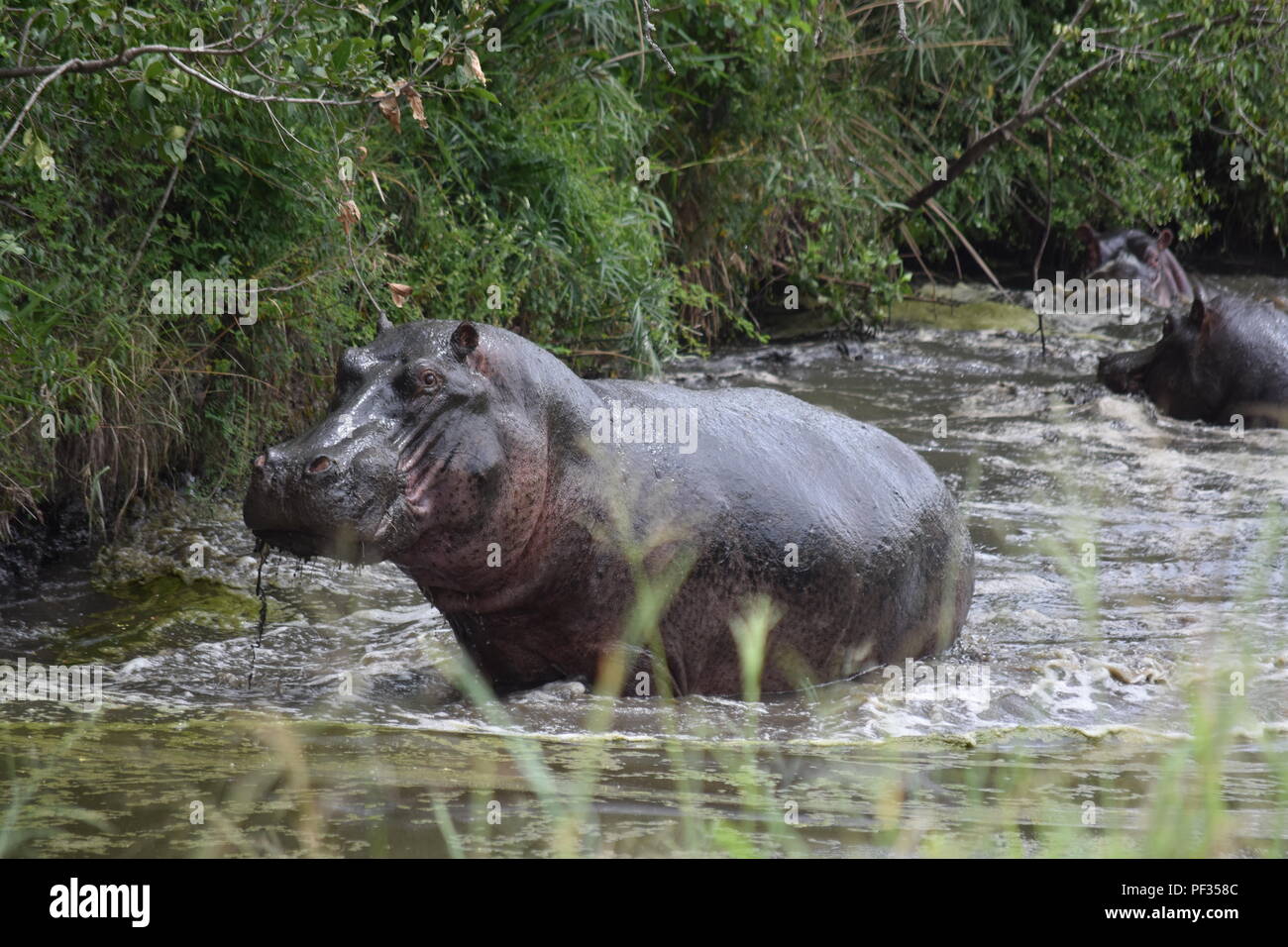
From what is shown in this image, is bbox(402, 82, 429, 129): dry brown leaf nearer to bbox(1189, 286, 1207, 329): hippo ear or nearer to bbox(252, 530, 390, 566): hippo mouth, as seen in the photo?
bbox(252, 530, 390, 566): hippo mouth

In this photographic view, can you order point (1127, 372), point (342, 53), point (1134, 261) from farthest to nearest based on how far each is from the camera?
point (1134, 261)
point (1127, 372)
point (342, 53)

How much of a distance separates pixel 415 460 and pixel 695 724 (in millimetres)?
1059

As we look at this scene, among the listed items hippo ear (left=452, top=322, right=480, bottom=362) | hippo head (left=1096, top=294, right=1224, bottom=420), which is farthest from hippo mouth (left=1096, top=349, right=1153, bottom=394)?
hippo ear (left=452, top=322, right=480, bottom=362)

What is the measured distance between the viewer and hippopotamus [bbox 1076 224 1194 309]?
1262 cm

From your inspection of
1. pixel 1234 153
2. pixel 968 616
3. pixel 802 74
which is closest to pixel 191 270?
pixel 968 616

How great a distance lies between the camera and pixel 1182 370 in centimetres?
969

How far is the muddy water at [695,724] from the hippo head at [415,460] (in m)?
0.47

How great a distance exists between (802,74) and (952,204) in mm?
3009

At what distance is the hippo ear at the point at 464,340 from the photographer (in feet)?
13.2

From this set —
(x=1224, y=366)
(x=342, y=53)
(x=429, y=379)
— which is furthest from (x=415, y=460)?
(x=1224, y=366)

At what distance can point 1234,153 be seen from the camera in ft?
48.0

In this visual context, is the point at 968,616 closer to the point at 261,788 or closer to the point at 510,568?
the point at 510,568

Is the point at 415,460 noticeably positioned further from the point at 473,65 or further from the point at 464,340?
the point at 473,65

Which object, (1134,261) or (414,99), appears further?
(1134,261)
